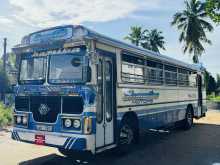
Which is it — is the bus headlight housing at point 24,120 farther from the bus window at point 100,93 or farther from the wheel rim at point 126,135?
the wheel rim at point 126,135

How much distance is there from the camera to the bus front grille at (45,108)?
7.86 metres

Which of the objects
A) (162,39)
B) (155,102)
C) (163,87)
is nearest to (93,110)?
(155,102)

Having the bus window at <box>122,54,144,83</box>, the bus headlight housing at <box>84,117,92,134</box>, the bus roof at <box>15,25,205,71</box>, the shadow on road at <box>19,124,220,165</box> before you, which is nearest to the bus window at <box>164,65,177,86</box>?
the shadow on road at <box>19,124,220,165</box>

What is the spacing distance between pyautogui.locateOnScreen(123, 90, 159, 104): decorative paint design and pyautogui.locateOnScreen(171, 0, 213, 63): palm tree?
3147cm

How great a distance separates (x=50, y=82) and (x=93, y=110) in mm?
1328

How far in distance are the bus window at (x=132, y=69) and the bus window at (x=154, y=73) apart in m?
0.55

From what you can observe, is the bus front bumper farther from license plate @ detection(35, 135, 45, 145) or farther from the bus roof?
the bus roof

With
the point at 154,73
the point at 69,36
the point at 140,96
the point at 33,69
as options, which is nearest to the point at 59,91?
the point at 33,69

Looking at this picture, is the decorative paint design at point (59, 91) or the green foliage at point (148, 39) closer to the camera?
the decorative paint design at point (59, 91)

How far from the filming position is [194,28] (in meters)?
41.6

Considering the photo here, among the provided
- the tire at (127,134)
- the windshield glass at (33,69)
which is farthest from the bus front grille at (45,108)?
the tire at (127,134)

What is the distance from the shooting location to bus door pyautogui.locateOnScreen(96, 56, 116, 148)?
7996 mm

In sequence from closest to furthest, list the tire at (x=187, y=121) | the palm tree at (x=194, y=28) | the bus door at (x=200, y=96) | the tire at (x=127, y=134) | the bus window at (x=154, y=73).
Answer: the tire at (x=127, y=134) < the bus window at (x=154, y=73) < the tire at (x=187, y=121) < the bus door at (x=200, y=96) < the palm tree at (x=194, y=28)

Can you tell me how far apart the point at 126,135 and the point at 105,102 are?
1.61 meters
